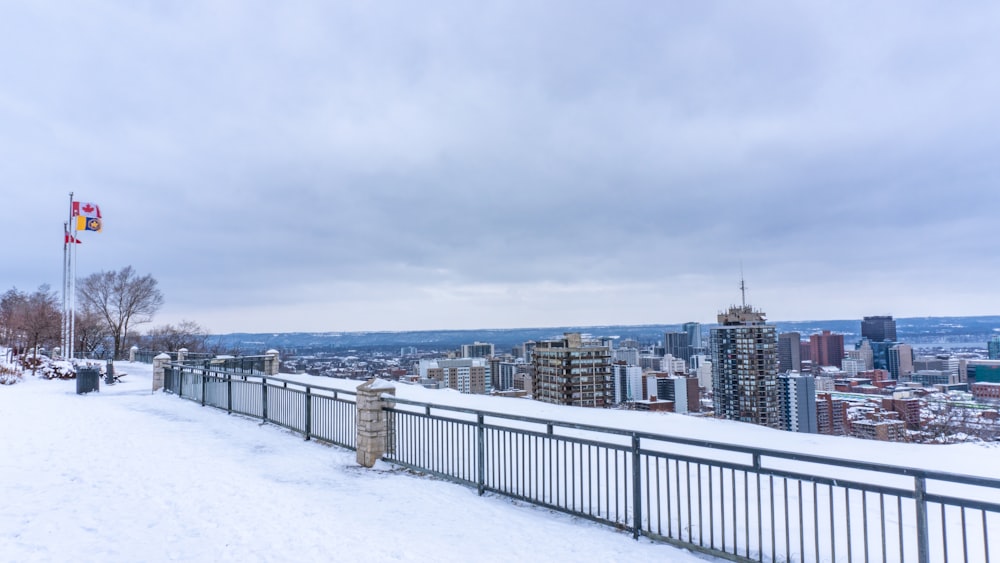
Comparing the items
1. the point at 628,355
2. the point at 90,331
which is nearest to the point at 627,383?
the point at 628,355

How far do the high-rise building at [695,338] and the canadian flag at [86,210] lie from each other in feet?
343

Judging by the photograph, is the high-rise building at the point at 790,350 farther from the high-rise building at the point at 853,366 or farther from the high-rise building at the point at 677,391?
the high-rise building at the point at 677,391

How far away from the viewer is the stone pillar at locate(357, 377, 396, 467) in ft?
30.0

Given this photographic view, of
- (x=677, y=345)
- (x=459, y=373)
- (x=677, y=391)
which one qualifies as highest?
(x=459, y=373)

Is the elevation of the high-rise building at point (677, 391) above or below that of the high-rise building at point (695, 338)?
below

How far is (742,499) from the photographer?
790 centimetres

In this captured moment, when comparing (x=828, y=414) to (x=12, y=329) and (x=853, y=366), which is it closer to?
(x=853, y=366)

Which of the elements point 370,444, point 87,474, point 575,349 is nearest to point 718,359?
point 575,349

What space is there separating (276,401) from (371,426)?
4.95 m

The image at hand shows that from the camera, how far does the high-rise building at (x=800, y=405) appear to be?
42.4 metres

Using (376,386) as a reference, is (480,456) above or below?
below

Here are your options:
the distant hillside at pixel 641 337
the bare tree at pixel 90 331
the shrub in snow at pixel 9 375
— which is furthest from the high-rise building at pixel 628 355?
the shrub in snow at pixel 9 375

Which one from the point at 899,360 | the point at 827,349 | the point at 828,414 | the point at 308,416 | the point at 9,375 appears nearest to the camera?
the point at 308,416

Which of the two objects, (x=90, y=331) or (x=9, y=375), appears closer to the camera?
(x=9, y=375)
